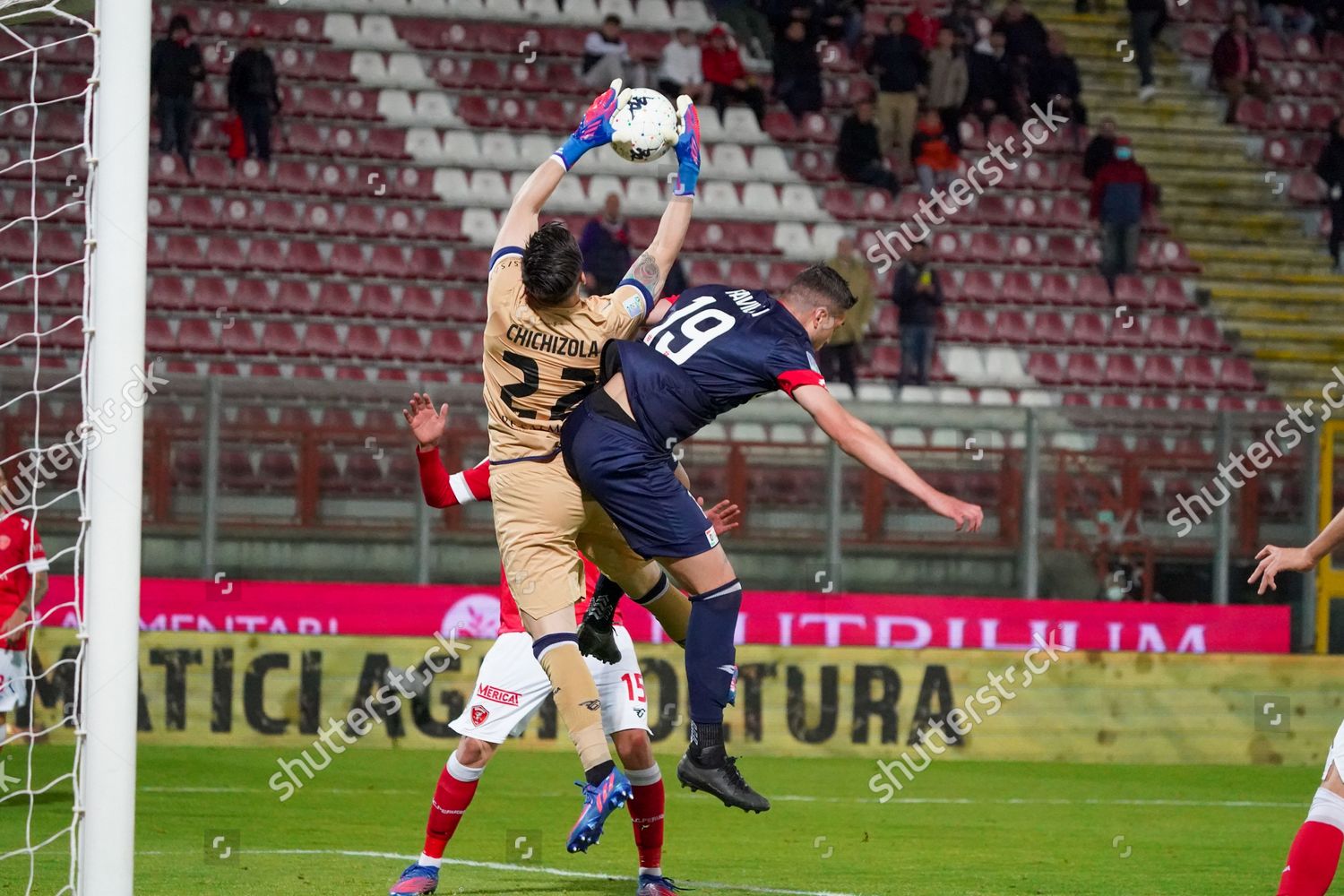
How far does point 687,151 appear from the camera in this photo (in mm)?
6863

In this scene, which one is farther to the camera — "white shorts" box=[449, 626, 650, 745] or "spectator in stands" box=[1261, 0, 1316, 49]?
"spectator in stands" box=[1261, 0, 1316, 49]

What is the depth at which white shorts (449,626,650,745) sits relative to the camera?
7.31 metres

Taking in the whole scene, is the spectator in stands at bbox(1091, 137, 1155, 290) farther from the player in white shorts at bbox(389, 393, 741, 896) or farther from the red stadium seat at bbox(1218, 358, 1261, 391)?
the player in white shorts at bbox(389, 393, 741, 896)

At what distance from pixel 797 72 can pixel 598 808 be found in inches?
661

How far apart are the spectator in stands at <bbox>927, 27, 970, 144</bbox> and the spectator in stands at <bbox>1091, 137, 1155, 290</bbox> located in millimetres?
1843

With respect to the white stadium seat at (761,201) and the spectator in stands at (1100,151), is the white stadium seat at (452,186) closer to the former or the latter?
the white stadium seat at (761,201)

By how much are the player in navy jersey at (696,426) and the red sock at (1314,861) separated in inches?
69.5

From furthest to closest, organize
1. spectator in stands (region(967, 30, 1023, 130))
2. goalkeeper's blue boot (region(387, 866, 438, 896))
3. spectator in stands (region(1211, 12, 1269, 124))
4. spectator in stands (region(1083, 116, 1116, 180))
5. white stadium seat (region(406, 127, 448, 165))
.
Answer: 1. spectator in stands (region(1211, 12, 1269, 124))
2. spectator in stands (region(967, 30, 1023, 130))
3. spectator in stands (region(1083, 116, 1116, 180))
4. white stadium seat (region(406, 127, 448, 165))
5. goalkeeper's blue boot (region(387, 866, 438, 896))

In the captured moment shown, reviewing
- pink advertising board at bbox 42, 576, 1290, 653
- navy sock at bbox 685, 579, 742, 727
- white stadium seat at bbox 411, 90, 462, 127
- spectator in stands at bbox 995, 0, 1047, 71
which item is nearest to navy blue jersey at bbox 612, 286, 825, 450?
navy sock at bbox 685, 579, 742, 727

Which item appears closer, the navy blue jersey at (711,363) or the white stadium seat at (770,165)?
the navy blue jersey at (711,363)

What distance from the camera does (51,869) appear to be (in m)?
7.73

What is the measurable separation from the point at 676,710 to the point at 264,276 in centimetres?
823

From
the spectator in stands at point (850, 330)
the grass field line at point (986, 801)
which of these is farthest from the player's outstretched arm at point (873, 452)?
the spectator in stands at point (850, 330)

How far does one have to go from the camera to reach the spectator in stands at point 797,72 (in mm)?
21688
